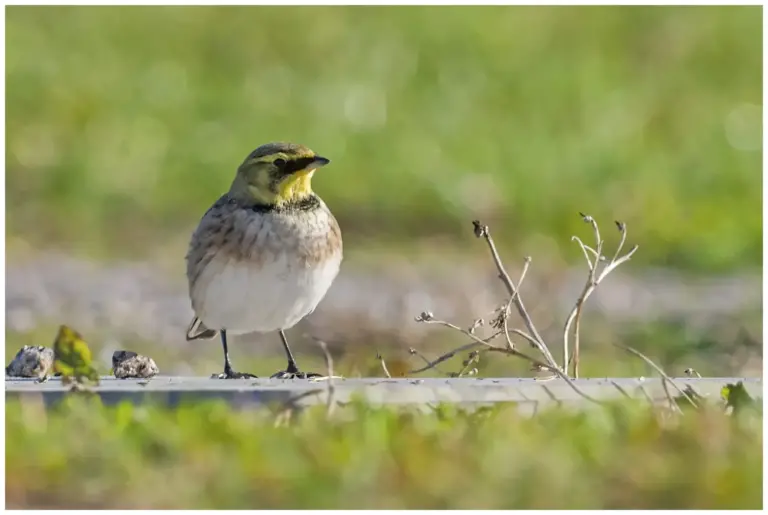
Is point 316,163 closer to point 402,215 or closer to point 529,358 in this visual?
point 529,358

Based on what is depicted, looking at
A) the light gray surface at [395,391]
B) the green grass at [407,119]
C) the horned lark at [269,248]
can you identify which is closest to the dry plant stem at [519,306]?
the light gray surface at [395,391]

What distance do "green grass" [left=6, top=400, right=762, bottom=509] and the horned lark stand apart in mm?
932

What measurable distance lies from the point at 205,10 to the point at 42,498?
1094 cm

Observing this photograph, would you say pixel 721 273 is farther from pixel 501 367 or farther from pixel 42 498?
pixel 42 498

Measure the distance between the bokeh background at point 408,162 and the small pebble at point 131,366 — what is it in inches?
47.9

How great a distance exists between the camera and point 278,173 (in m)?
6.00

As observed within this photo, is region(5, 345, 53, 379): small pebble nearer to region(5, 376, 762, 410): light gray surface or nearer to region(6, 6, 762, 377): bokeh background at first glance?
region(5, 376, 762, 410): light gray surface

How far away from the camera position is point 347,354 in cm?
794

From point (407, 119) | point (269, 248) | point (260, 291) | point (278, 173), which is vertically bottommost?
point (260, 291)

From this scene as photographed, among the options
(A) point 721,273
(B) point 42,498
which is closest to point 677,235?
(A) point 721,273

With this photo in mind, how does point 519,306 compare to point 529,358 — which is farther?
point 519,306

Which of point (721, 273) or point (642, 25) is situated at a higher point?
point (642, 25)

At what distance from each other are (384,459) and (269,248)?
144 cm

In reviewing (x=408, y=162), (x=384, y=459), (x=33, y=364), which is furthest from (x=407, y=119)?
(x=384, y=459)
